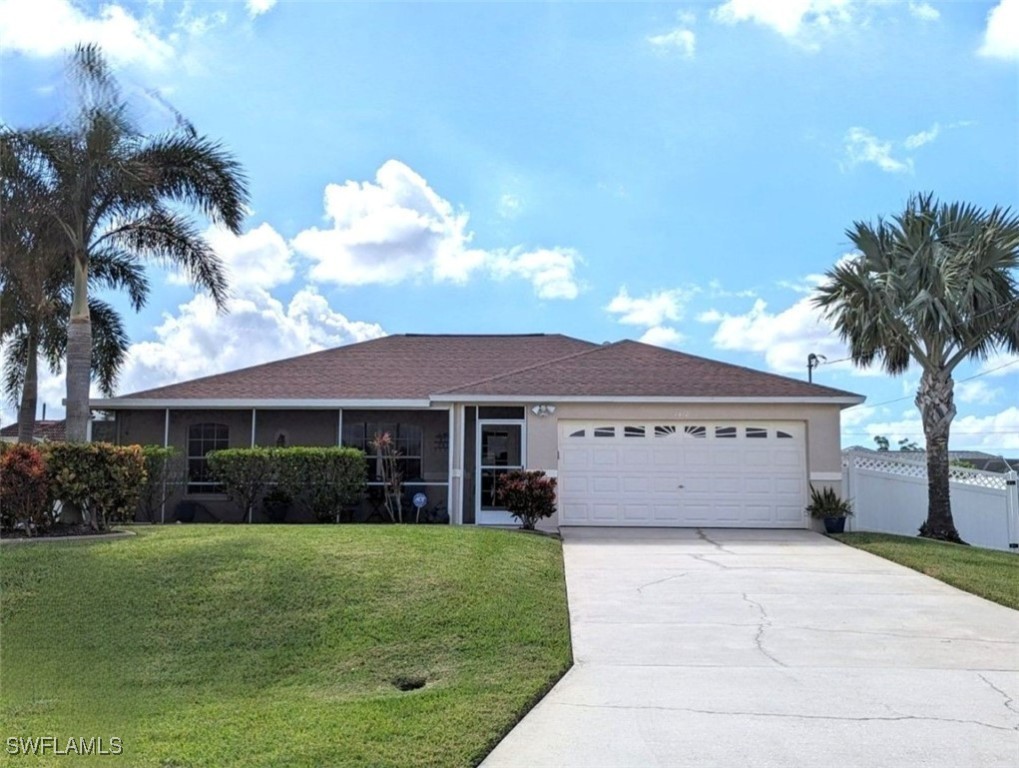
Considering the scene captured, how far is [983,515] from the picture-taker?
1773 cm

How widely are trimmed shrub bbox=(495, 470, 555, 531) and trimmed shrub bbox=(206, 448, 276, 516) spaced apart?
186 inches

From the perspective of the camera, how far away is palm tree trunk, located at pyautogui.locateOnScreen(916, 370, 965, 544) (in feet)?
55.0

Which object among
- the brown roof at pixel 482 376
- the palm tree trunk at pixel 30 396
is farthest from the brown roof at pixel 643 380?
the palm tree trunk at pixel 30 396

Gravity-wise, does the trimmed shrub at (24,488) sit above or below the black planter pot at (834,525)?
above

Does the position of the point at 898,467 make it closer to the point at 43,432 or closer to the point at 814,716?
the point at 814,716

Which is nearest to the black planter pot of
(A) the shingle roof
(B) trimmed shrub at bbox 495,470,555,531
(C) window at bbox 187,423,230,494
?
(B) trimmed shrub at bbox 495,470,555,531

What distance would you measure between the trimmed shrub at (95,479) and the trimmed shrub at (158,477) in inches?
150

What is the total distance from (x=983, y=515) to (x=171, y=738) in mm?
16686

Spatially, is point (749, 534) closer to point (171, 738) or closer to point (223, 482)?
point (223, 482)

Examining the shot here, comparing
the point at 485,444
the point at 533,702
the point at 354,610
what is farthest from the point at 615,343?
the point at 533,702

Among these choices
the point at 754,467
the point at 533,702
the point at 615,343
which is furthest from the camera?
the point at 615,343

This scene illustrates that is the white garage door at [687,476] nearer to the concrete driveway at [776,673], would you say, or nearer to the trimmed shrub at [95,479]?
the concrete driveway at [776,673]

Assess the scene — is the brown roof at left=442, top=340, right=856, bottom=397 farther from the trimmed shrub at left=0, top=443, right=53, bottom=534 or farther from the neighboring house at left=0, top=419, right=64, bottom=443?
the neighboring house at left=0, top=419, right=64, bottom=443

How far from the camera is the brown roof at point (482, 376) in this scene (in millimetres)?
17484
